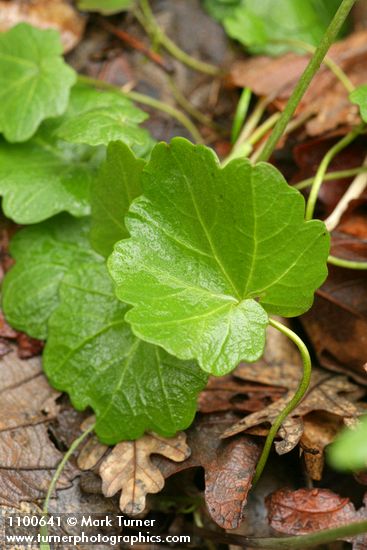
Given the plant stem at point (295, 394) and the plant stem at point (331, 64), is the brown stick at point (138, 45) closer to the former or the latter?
the plant stem at point (331, 64)

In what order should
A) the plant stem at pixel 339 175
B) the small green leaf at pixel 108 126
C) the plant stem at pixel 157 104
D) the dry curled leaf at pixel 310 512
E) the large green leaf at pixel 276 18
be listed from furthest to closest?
the large green leaf at pixel 276 18, the plant stem at pixel 157 104, the plant stem at pixel 339 175, the small green leaf at pixel 108 126, the dry curled leaf at pixel 310 512

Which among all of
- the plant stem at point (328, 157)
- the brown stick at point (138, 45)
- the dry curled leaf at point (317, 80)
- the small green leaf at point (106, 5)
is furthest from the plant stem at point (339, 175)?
the small green leaf at point (106, 5)

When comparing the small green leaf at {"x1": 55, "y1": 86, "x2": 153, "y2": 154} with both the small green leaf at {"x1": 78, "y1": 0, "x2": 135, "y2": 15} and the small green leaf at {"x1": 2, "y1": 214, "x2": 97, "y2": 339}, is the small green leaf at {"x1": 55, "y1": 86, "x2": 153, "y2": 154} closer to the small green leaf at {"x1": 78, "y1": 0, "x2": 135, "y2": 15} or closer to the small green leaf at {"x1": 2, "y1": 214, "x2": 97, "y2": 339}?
the small green leaf at {"x1": 2, "y1": 214, "x2": 97, "y2": 339}

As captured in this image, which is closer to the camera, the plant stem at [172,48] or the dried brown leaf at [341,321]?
the dried brown leaf at [341,321]

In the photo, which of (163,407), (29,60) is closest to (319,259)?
(163,407)

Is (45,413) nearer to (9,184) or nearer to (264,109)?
(9,184)

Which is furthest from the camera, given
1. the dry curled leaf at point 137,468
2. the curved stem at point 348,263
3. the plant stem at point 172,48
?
the plant stem at point 172,48
